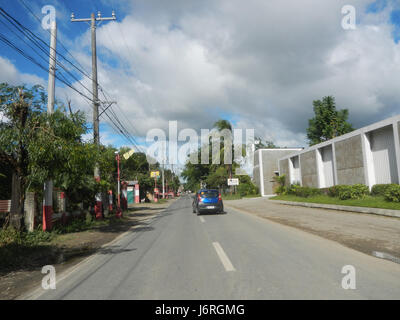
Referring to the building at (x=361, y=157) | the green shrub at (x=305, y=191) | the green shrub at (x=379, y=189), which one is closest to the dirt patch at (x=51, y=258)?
the green shrub at (x=379, y=189)

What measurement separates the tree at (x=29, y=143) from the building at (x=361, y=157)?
56.6 feet

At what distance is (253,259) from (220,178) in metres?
49.2

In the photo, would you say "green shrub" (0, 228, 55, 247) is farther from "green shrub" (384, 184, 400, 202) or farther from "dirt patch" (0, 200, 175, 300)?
"green shrub" (384, 184, 400, 202)

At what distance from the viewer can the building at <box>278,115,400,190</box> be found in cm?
1820

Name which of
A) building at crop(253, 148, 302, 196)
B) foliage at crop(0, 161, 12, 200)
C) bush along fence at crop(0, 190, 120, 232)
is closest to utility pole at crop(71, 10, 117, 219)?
bush along fence at crop(0, 190, 120, 232)

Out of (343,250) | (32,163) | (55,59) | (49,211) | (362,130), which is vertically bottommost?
(343,250)

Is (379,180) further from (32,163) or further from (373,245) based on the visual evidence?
(32,163)

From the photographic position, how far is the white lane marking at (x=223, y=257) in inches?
227

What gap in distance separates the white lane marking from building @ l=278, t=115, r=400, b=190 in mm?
13922

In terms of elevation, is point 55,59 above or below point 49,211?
above

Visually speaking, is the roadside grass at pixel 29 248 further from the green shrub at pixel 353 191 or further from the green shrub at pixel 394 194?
the green shrub at pixel 353 191

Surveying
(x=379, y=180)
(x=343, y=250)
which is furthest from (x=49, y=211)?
(x=379, y=180)

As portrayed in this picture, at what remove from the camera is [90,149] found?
10781 mm

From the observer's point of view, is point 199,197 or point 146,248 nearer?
point 146,248
